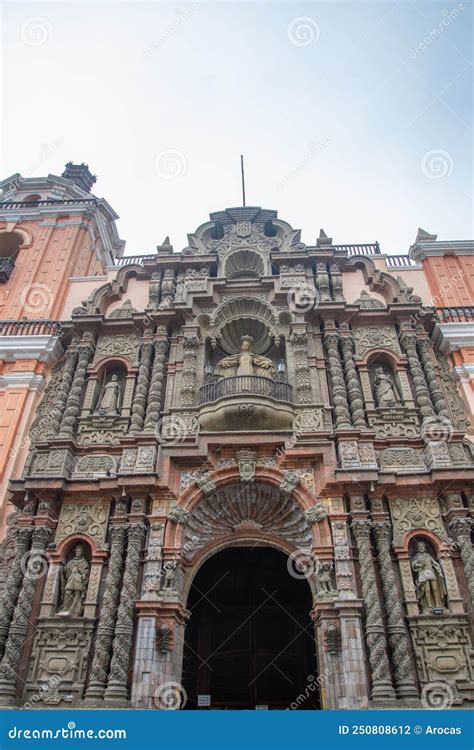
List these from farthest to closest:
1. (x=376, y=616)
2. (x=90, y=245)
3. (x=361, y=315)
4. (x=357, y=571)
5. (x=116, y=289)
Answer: (x=90, y=245) → (x=116, y=289) → (x=361, y=315) → (x=357, y=571) → (x=376, y=616)

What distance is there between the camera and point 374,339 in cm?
1513

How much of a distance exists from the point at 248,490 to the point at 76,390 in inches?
220

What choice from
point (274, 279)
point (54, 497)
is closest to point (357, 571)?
point (54, 497)

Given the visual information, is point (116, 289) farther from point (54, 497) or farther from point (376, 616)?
point (376, 616)

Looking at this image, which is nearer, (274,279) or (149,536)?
(149,536)

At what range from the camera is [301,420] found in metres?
12.8

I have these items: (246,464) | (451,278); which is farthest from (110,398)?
(451,278)

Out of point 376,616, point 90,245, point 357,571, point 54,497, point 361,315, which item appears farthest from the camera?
point 90,245

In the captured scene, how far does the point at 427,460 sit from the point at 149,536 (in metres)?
6.74

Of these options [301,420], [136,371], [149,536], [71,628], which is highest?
[136,371]

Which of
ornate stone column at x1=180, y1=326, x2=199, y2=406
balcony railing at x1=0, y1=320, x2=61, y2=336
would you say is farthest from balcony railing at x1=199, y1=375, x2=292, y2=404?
balcony railing at x1=0, y1=320, x2=61, y2=336

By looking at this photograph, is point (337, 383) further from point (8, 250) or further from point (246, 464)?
point (8, 250)
